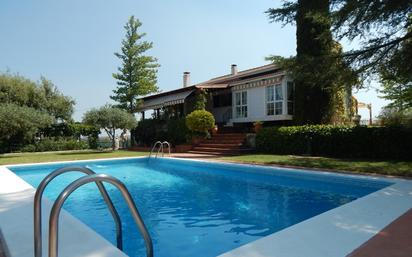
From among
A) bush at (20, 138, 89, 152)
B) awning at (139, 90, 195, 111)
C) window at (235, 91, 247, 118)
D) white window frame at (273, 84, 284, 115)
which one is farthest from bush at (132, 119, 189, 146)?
white window frame at (273, 84, 284, 115)

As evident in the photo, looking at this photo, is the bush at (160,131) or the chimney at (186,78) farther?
the chimney at (186,78)

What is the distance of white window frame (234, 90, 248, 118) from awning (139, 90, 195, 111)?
16.3 ft

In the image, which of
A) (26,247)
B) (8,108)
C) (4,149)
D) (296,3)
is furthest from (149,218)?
(4,149)

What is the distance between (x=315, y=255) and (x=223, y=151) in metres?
20.2

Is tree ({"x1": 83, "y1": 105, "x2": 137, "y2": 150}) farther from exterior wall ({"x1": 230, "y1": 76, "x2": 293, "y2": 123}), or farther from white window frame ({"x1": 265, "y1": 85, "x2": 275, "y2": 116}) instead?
white window frame ({"x1": 265, "y1": 85, "x2": 275, "y2": 116})

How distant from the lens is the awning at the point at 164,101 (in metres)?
33.3

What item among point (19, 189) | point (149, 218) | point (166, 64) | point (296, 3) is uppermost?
point (166, 64)

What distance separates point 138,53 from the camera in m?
44.4

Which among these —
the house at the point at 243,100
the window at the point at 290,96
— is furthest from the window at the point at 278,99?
the window at the point at 290,96

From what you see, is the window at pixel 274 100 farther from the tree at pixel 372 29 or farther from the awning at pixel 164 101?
the tree at pixel 372 29

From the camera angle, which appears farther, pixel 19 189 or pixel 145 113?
pixel 145 113

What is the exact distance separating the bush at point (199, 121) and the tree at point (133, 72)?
16163 millimetres

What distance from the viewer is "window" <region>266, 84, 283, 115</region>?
1080 inches

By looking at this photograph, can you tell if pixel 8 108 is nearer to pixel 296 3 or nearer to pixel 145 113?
pixel 145 113
